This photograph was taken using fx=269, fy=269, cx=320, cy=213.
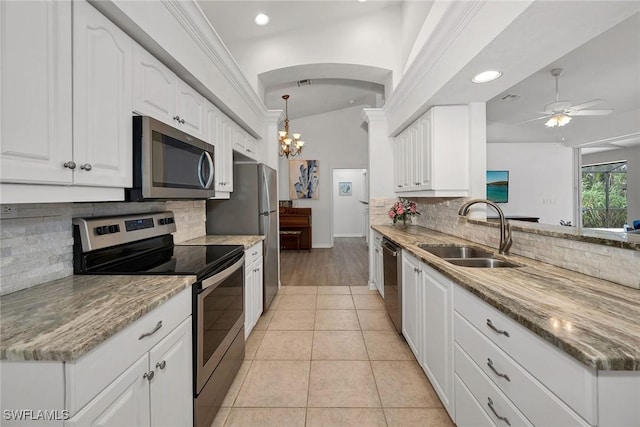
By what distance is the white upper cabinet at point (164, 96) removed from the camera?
4.51 ft

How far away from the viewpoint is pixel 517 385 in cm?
95

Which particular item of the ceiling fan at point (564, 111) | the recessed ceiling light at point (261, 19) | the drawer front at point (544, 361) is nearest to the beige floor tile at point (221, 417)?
the drawer front at point (544, 361)

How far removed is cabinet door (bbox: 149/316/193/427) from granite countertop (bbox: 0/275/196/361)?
207mm

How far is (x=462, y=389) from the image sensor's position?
136 cm

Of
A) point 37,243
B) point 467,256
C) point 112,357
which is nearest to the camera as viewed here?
point 112,357

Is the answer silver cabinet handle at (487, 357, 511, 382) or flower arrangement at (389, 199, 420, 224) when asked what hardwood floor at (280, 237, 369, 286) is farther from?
silver cabinet handle at (487, 357, 511, 382)

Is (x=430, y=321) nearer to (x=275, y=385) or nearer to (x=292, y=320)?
(x=275, y=385)

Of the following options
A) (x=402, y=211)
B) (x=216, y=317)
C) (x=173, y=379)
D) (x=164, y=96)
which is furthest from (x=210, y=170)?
(x=402, y=211)

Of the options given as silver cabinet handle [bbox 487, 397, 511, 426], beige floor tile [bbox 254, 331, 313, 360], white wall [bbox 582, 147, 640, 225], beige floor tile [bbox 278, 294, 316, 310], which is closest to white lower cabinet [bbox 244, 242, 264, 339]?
beige floor tile [bbox 254, 331, 313, 360]

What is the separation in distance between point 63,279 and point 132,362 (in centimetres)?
69

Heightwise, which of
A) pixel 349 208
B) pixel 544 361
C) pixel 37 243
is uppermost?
pixel 349 208

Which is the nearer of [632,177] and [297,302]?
[297,302]

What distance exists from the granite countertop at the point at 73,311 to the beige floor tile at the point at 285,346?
1293 millimetres

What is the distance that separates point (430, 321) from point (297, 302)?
1.98 m
